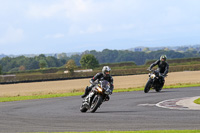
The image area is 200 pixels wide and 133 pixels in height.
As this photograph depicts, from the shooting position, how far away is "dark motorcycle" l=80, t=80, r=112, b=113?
1912cm

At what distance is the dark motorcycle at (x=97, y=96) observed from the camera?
19125 mm

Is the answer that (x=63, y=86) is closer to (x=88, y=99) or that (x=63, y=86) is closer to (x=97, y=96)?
(x=88, y=99)

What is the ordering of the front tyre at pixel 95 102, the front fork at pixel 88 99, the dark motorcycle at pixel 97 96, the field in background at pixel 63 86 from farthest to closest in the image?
1. the field in background at pixel 63 86
2. the front fork at pixel 88 99
3. the front tyre at pixel 95 102
4. the dark motorcycle at pixel 97 96

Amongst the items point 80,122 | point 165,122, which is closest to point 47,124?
point 80,122

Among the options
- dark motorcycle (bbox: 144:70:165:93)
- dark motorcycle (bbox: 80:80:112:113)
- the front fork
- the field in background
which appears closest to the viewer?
dark motorcycle (bbox: 80:80:112:113)

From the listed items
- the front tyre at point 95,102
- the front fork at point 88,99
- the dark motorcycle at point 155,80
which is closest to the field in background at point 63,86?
the dark motorcycle at point 155,80

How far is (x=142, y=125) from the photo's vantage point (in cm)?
1466

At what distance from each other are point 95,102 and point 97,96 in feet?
1.09

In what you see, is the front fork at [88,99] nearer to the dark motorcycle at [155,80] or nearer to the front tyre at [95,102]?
the front tyre at [95,102]

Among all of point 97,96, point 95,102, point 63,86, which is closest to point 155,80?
point 95,102

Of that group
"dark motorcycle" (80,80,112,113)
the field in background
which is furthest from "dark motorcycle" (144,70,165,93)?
"dark motorcycle" (80,80,112,113)

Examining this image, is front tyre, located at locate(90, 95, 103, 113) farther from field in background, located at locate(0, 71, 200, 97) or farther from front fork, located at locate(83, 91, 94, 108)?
field in background, located at locate(0, 71, 200, 97)

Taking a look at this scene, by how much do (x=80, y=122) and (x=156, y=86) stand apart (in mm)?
16602

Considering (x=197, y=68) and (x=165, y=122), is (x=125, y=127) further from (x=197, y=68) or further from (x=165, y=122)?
(x=197, y=68)
